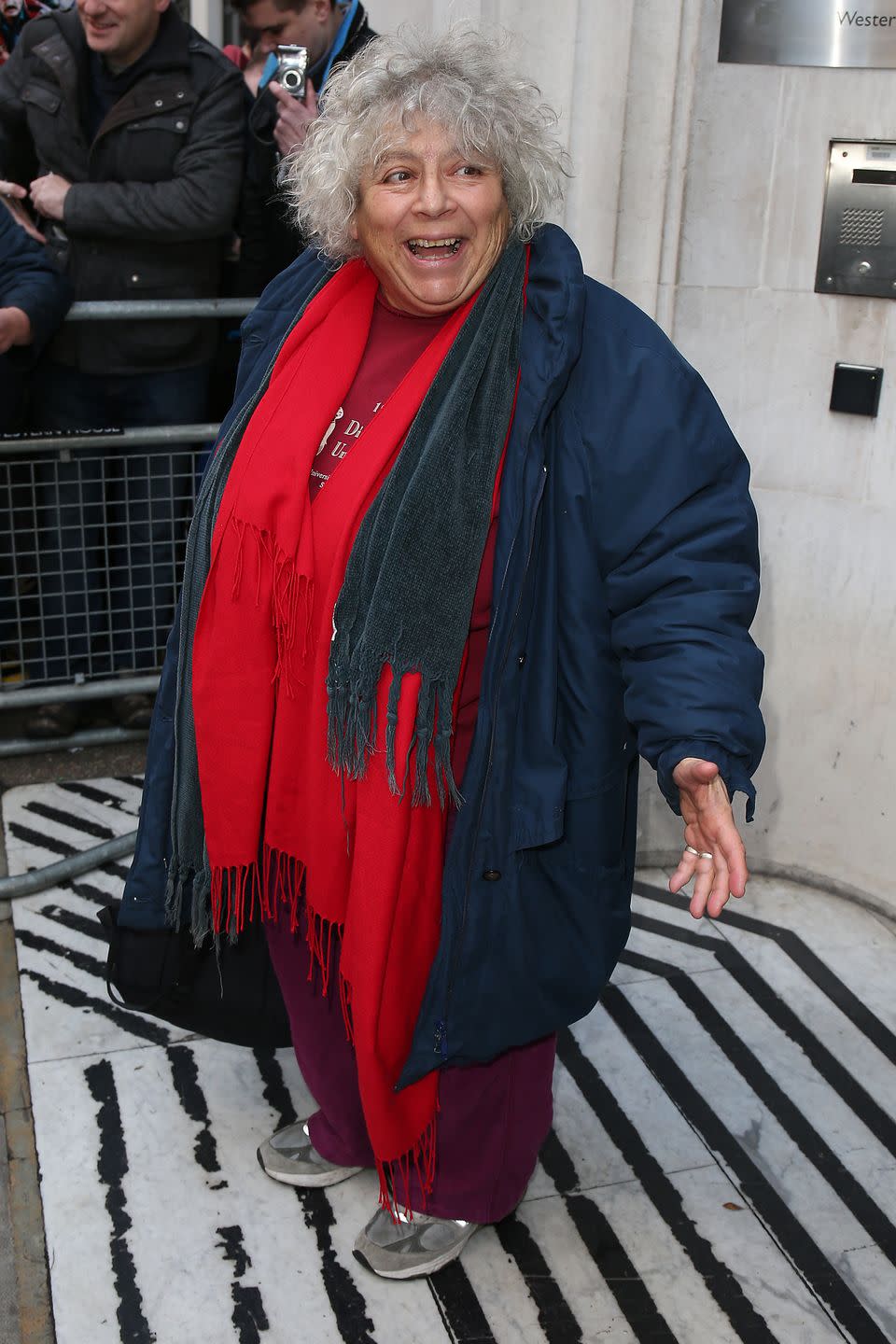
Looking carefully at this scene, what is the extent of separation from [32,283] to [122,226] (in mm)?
321

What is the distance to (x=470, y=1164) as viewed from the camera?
8.50 ft

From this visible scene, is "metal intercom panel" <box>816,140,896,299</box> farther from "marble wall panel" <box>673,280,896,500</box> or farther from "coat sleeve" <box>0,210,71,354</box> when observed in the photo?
"coat sleeve" <box>0,210,71,354</box>

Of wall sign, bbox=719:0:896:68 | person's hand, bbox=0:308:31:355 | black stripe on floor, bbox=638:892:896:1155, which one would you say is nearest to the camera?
black stripe on floor, bbox=638:892:896:1155

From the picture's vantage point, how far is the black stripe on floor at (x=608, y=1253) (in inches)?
98.1

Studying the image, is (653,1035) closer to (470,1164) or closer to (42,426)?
(470,1164)

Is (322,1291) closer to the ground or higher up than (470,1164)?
closer to the ground

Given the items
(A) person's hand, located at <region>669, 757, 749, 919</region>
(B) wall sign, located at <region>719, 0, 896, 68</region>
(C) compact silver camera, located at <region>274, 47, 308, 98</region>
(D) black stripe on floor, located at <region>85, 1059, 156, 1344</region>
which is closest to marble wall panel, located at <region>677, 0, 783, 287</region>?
(B) wall sign, located at <region>719, 0, 896, 68</region>

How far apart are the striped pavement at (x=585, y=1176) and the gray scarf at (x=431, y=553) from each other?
3.20ft

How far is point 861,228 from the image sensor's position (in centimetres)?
330

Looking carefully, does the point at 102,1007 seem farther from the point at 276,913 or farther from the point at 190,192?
the point at 190,192

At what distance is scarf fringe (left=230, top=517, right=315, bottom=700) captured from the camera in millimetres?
2277

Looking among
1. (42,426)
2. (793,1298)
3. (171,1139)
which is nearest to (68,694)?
(42,426)

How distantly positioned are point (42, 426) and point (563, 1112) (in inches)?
104

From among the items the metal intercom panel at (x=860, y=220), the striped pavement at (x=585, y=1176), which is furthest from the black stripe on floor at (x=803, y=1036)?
the metal intercom panel at (x=860, y=220)
